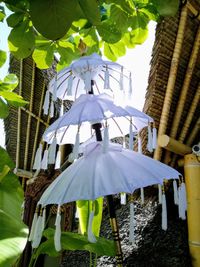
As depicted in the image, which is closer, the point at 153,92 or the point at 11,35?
the point at 11,35

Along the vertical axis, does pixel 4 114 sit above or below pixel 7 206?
above

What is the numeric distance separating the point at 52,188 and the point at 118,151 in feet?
1.17

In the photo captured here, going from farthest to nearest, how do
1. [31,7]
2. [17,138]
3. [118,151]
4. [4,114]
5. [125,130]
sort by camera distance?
[17,138] < [125,130] < [118,151] < [4,114] < [31,7]

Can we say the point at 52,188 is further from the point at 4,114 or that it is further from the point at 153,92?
the point at 153,92

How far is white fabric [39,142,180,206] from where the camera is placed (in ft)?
4.36

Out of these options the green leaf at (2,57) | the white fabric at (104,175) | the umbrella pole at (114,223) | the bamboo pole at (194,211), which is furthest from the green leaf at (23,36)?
the bamboo pole at (194,211)

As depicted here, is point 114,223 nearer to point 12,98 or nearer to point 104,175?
point 104,175

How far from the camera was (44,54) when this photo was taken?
4.41ft

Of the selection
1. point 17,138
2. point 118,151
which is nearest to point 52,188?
point 118,151

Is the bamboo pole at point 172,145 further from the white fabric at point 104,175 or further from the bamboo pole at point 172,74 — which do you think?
the white fabric at point 104,175

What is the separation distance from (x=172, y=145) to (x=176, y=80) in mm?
582

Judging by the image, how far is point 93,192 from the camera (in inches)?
51.9

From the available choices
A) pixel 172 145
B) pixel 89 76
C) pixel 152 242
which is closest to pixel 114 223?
pixel 89 76

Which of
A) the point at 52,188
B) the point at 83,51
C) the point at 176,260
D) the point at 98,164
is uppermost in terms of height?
the point at 83,51
